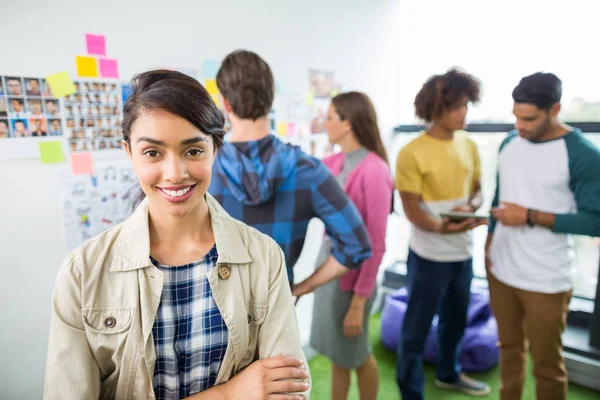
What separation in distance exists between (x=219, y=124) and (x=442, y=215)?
130cm

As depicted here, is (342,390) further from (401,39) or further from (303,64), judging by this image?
(401,39)

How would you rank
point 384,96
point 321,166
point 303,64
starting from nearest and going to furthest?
point 321,166
point 303,64
point 384,96

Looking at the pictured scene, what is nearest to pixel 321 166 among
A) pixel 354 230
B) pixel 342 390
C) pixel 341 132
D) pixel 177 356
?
pixel 354 230

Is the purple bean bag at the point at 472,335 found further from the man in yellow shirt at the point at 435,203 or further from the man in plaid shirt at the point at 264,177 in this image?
the man in plaid shirt at the point at 264,177

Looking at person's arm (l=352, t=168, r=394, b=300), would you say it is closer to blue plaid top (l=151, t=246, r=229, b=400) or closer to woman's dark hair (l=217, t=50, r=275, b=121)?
woman's dark hair (l=217, t=50, r=275, b=121)

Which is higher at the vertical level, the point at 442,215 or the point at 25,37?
the point at 25,37

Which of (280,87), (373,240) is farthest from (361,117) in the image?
(280,87)

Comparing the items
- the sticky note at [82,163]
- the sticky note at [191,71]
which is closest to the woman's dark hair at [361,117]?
the sticky note at [191,71]

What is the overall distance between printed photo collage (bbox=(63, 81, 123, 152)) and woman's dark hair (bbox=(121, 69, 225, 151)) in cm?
76

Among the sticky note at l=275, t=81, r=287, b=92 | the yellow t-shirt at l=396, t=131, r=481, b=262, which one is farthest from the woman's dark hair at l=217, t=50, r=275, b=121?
the sticky note at l=275, t=81, r=287, b=92

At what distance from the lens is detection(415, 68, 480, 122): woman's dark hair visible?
1803mm

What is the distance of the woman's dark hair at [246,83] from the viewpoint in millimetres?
1126

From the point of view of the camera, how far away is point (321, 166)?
1224 mm

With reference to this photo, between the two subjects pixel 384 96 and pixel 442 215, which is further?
pixel 384 96
